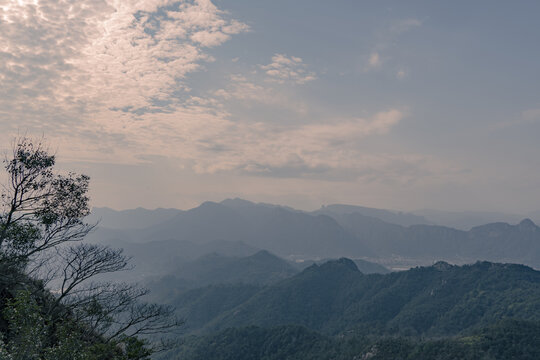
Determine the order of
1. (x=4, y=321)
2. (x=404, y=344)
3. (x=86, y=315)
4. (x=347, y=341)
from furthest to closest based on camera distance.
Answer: (x=347, y=341)
(x=404, y=344)
(x=86, y=315)
(x=4, y=321)

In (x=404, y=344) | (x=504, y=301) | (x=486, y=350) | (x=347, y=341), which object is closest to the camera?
(x=486, y=350)

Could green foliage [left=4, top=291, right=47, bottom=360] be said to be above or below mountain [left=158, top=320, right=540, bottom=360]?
above

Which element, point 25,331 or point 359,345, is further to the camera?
point 359,345

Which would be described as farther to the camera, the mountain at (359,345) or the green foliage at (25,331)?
the mountain at (359,345)

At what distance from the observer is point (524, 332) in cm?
9969

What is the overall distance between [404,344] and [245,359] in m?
66.7

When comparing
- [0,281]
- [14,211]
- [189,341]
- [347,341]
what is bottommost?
[189,341]

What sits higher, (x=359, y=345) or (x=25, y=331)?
(x=25, y=331)

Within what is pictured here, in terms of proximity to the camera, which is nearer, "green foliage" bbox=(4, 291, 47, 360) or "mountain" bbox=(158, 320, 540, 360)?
"green foliage" bbox=(4, 291, 47, 360)

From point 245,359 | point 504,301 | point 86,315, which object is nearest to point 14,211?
point 86,315

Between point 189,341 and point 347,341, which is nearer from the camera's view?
point 347,341

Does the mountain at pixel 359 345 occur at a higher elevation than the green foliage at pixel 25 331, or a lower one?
lower

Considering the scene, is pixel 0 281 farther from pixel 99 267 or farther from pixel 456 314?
pixel 456 314

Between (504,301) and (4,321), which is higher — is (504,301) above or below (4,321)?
below
